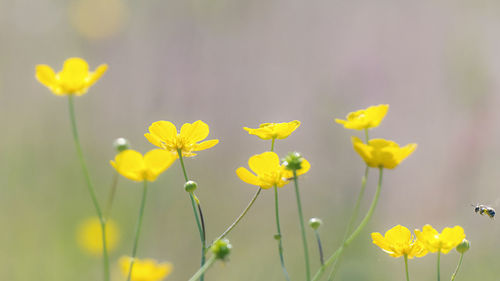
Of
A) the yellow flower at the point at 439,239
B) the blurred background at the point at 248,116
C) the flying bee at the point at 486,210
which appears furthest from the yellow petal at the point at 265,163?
the blurred background at the point at 248,116

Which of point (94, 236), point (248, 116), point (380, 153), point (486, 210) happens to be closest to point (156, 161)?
point (380, 153)

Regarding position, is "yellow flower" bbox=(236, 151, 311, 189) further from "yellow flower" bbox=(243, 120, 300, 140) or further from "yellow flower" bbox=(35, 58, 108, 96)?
"yellow flower" bbox=(35, 58, 108, 96)

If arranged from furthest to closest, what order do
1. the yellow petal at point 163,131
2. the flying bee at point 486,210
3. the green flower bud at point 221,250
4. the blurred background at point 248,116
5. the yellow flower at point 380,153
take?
the blurred background at point 248,116, the flying bee at point 486,210, the yellow petal at point 163,131, the yellow flower at point 380,153, the green flower bud at point 221,250

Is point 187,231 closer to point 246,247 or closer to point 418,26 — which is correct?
point 246,247

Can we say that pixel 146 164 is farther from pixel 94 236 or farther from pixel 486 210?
pixel 94 236

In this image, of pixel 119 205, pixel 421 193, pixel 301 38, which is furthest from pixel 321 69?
pixel 119 205

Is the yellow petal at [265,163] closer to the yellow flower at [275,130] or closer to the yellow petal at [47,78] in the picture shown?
the yellow flower at [275,130]
